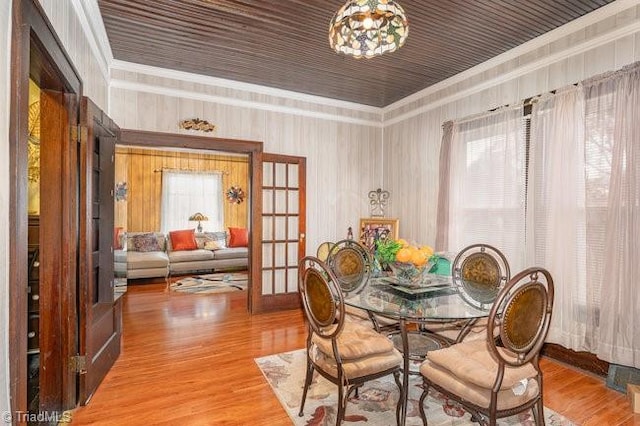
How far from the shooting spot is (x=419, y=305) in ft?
7.22

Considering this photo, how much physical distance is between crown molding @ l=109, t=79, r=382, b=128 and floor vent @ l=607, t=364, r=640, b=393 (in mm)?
3964

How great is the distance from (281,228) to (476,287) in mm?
2712

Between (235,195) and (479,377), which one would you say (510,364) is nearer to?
(479,377)

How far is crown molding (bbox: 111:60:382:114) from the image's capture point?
12.3ft

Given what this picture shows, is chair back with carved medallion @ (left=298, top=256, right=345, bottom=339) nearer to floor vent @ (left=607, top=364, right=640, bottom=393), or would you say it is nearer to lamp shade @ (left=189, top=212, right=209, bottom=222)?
floor vent @ (left=607, top=364, right=640, bottom=393)

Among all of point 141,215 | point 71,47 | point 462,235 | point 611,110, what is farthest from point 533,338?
point 141,215

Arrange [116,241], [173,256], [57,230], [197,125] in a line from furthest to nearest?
[173,256]
[197,125]
[116,241]
[57,230]

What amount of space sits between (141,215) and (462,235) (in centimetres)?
687

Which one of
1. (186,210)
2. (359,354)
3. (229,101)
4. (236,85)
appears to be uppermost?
(236,85)

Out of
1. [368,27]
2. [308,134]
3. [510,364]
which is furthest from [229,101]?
[510,364]

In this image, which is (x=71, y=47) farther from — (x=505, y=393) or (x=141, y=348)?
(x=505, y=393)

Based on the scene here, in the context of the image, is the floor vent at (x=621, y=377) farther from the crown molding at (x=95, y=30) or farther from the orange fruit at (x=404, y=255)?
the crown molding at (x=95, y=30)

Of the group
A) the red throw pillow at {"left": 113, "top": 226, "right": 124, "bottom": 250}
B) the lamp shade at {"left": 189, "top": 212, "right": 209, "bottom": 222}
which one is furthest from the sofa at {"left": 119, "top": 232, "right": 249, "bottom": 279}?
the red throw pillow at {"left": 113, "top": 226, "right": 124, "bottom": 250}

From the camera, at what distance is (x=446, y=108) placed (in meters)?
4.19
